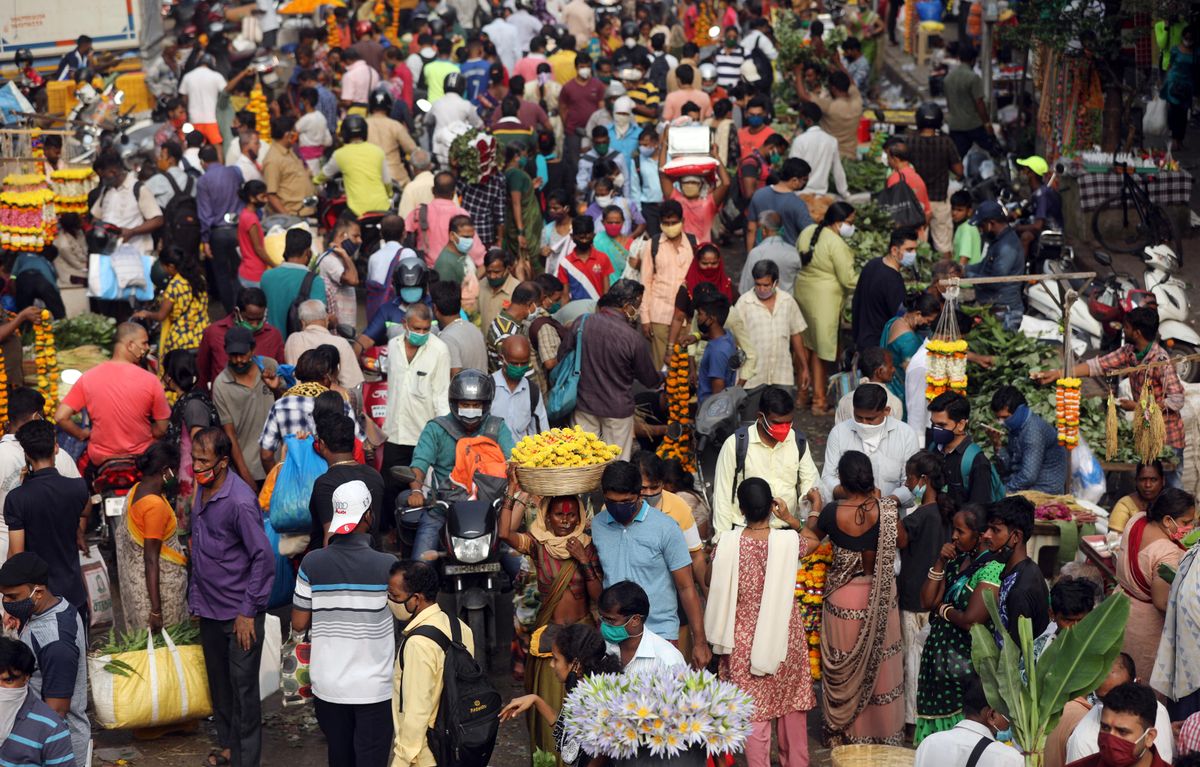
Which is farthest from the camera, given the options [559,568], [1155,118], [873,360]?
[1155,118]

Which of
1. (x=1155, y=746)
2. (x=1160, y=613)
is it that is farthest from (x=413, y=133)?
(x=1155, y=746)

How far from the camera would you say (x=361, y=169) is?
47.5 feet

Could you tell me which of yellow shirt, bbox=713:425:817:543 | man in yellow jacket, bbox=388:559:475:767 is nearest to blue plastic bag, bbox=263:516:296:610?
man in yellow jacket, bbox=388:559:475:767

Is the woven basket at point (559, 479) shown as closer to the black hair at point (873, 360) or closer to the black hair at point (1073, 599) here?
the black hair at point (1073, 599)

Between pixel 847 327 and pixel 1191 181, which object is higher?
pixel 1191 181

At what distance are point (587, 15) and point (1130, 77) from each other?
724 centimetres

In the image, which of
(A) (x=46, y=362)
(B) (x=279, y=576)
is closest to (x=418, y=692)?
(B) (x=279, y=576)

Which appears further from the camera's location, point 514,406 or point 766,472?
point 514,406

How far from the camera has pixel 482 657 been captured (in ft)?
29.3

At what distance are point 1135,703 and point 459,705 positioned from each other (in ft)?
9.26

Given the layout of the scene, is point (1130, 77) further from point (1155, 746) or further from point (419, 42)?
point (1155, 746)

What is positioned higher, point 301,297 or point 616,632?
point 301,297

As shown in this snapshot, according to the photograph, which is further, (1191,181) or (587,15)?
(587,15)

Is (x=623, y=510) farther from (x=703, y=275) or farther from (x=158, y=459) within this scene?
(x=703, y=275)
